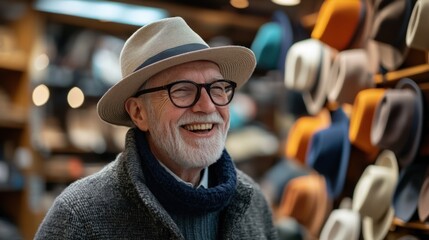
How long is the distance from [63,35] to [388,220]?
349 cm

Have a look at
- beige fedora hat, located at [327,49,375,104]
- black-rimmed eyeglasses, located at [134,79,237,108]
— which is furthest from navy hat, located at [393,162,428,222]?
black-rimmed eyeglasses, located at [134,79,237,108]

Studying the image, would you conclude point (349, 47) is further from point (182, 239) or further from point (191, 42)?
point (182, 239)

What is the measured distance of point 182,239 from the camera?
1840 millimetres

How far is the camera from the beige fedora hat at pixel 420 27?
100 inches

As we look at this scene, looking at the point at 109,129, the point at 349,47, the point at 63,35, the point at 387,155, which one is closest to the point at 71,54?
the point at 63,35

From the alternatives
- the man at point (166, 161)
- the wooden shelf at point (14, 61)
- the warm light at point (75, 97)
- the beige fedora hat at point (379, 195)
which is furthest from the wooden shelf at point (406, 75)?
the warm light at point (75, 97)

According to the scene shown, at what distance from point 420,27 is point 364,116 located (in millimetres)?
673

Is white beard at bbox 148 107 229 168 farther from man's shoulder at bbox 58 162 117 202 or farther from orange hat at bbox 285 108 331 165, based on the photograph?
orange hat at bbox 285 108 331 165

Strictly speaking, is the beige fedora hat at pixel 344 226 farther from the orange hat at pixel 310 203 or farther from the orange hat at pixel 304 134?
the orange hat at pixel 304 134

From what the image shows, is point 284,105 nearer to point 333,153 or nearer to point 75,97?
point 333,153

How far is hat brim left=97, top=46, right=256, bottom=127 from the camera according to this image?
189cm

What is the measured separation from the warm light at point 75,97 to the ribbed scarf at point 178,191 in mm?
3780

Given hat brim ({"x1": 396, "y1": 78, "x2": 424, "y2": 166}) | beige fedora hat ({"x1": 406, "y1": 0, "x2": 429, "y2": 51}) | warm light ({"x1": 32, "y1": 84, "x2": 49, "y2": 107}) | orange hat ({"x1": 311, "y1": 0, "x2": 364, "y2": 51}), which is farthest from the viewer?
warm light ({"x1": 32, "y1": 84, "x2": 49, "y2": 107})

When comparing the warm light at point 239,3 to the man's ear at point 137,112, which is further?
the warm light at point 239,3
